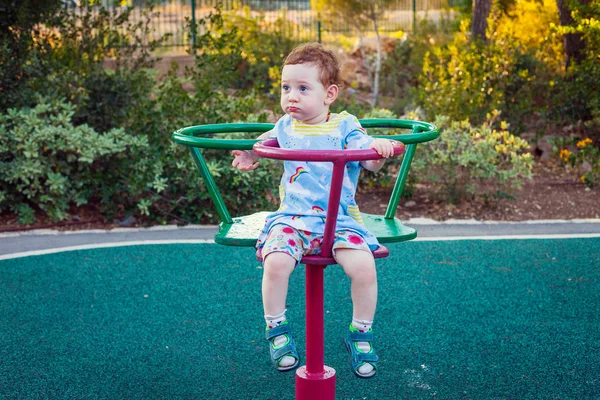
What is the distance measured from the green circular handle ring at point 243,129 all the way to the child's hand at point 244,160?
137 mm

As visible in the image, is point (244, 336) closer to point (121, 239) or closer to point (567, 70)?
point (121, 239)

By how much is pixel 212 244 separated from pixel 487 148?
7.79 ft

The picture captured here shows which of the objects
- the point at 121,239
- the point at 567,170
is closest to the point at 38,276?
the point at 121,239

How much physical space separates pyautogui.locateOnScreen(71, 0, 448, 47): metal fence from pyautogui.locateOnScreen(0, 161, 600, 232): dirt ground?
5471mm

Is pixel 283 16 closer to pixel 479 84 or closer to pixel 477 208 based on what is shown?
pixel 479 84

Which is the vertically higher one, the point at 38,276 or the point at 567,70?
the point at 567,70

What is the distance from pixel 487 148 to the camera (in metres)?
6.58

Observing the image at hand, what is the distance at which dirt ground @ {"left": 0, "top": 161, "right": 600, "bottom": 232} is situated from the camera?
6387 millimetres

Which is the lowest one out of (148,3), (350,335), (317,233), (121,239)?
(121,239)

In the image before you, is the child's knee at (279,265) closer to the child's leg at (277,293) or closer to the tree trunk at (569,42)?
the child's leg at (277,293)

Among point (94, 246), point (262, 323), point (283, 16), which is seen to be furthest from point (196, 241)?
point (283, 16)

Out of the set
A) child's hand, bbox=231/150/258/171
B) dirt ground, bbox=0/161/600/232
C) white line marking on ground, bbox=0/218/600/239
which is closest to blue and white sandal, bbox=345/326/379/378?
child's hand, bbox=231/150/258/171

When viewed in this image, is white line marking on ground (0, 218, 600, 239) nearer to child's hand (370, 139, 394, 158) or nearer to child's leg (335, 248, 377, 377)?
child's leg (335, 248, 377, 377)

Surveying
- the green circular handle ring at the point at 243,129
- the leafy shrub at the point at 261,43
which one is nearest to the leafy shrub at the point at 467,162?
the green circular handle ring at the point at 243,129
